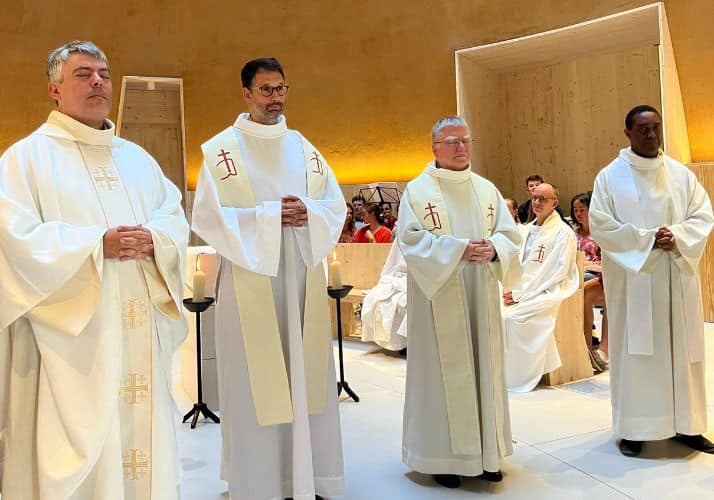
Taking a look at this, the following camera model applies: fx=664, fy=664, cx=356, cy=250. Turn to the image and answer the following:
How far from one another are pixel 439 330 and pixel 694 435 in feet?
5.47

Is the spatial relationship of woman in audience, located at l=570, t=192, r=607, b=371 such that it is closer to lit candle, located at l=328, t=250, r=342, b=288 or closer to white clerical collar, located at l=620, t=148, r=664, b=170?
white clerical collar, located at l=620, t=148, r=664, b=170

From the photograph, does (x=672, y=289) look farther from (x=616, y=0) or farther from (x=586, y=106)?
(x=586, y=106)

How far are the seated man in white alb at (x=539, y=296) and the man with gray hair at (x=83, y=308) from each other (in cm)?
333

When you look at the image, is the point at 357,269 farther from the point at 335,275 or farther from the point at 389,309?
the point at 335,275

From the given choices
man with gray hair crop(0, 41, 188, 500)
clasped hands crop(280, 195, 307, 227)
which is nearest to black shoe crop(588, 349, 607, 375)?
clasped hands crop(280, 195, 307, 227)

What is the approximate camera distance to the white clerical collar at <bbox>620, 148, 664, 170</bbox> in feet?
12.7

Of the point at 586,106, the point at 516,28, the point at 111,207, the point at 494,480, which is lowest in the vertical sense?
the point at 494,480

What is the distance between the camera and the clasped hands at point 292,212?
3061 millimetres

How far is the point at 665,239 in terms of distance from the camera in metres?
3.69

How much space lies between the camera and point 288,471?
312 cm

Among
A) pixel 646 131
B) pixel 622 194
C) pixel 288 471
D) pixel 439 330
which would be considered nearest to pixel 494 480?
pixel 439 330

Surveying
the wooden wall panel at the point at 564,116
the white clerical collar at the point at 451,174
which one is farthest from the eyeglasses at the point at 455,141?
the wooden wall panel at the point at 564,116

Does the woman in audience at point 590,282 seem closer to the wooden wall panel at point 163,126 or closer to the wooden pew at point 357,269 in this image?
the wooden pew at point 357,269

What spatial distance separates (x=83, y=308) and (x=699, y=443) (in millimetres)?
3405
